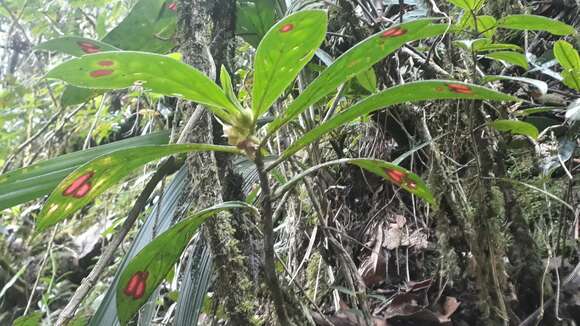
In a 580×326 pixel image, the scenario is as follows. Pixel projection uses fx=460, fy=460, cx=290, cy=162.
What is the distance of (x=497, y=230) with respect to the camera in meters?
0.73

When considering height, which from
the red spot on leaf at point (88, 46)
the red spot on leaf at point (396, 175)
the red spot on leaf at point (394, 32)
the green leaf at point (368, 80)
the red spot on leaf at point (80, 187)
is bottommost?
the red spot on leaf at point (396, 175)

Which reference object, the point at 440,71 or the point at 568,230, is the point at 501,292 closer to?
the point at 568,230

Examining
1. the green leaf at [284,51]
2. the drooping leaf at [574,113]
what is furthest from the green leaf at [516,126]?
the green leaf at [284,51]

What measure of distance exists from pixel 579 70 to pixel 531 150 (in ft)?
0.59

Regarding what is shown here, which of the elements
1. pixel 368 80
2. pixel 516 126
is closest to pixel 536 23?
pixel 516 126

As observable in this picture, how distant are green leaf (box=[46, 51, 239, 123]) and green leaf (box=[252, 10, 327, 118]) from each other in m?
0.04

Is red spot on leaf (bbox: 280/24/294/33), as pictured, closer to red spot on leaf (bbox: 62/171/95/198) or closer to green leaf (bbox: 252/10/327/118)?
green leaf (bbox: 252/10/327/118)

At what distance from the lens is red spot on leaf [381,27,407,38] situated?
18.5 inches

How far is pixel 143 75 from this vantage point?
44 cm

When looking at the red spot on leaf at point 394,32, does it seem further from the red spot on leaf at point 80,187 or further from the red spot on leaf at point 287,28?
the red spot on leaf at point 80,187

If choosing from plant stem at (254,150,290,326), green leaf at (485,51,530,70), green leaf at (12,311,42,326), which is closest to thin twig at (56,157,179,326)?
plant stem at (254,150,290,326)

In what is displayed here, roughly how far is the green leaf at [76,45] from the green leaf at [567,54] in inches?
27.2

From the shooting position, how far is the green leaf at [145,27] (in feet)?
3.18

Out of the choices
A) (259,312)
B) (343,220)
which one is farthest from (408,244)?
(259,312)
